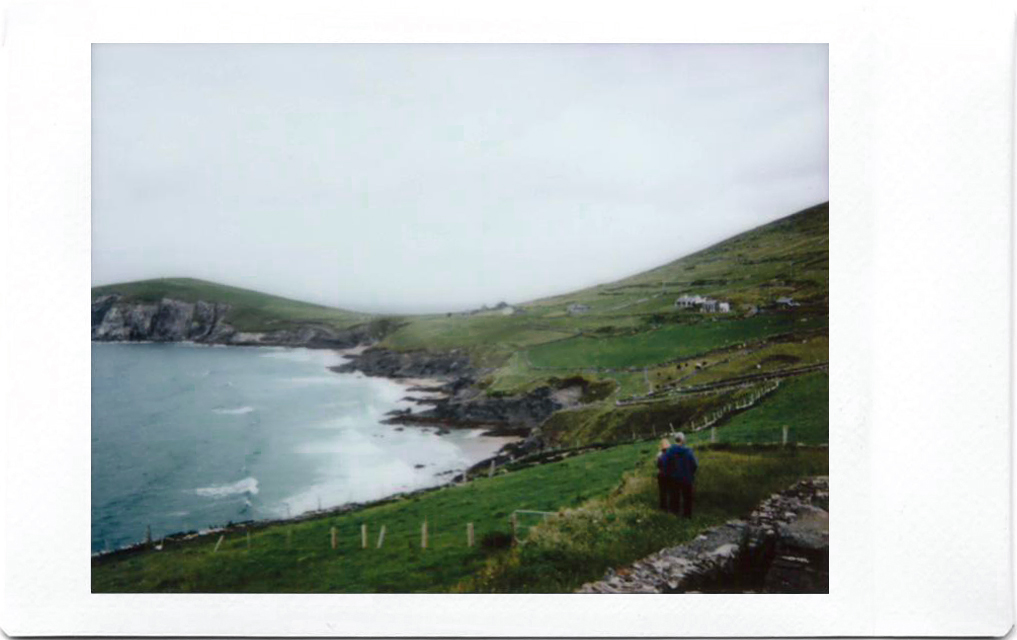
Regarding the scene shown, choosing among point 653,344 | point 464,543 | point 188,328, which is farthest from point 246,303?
point 653,344

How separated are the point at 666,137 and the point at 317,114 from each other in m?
2.95

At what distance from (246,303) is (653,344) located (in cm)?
357

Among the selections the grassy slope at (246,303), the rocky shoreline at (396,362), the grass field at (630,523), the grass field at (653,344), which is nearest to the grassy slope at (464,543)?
the grass field at (630,523)

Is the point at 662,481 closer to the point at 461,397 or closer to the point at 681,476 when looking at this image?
the point at 681,476

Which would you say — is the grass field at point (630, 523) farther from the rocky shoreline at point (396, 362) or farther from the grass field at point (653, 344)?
the grass field at point (653, 344)

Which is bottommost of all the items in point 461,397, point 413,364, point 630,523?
point 630,523

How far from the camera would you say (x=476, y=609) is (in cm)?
386

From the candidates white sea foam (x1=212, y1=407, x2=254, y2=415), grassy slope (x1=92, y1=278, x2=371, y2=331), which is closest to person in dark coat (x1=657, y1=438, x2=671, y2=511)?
grassy slope (x1=92, y1=278, x2=371, y2=331)

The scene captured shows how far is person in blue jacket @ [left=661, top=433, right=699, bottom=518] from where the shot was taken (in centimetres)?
394

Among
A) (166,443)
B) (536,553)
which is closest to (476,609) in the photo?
(536,553)

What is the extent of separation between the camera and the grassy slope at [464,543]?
12.7 ft

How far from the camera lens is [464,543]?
3900 mm

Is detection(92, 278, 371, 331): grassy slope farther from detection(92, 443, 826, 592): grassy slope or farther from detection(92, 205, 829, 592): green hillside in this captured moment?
detection(92, 443, 826, 592): grassy slope

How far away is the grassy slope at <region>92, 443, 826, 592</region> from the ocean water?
217 mm
